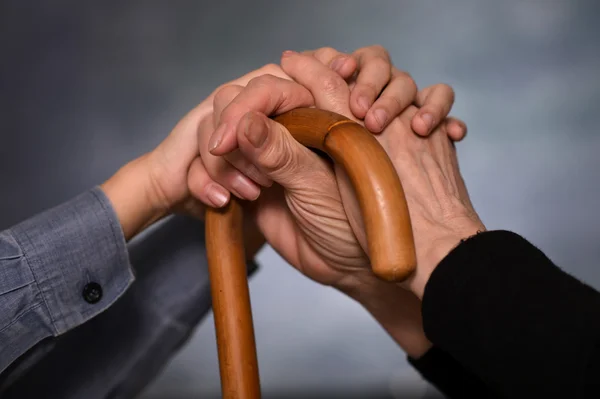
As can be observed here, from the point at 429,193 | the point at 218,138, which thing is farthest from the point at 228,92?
the point at 429,193

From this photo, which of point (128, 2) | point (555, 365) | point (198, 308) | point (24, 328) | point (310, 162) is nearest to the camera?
point (555, 365)

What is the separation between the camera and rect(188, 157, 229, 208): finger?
0.73m

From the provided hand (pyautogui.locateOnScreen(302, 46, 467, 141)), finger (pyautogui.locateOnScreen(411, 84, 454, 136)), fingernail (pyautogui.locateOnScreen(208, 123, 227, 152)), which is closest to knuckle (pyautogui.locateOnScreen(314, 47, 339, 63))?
hand (pyautogui.locateOnScreen(302, 46, 467, 141))

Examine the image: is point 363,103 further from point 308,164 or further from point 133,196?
point 133,196

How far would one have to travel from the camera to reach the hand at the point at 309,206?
0.61 meters

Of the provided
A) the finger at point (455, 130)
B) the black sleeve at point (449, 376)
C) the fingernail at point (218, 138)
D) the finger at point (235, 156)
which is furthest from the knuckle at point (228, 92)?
the black sleeve at point (449, 376)

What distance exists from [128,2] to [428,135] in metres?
1.22

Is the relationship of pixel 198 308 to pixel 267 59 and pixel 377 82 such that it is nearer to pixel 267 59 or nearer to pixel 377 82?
pixel 377 82

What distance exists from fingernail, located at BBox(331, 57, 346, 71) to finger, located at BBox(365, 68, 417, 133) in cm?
5

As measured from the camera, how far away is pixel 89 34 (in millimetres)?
1740

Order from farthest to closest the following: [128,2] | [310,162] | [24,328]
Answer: [128,2], [24,328], [310,162]

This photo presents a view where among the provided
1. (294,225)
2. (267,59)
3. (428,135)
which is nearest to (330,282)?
(294,225)

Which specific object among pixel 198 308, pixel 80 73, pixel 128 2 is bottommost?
pixel 198 308

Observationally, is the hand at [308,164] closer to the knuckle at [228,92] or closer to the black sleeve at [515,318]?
the knuckle at [228,92]
